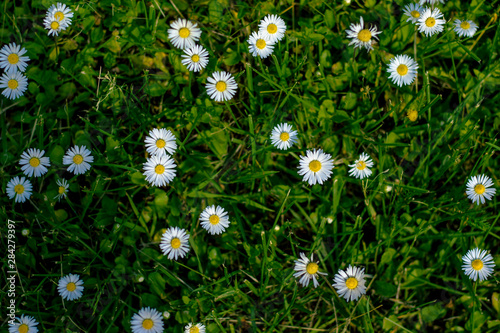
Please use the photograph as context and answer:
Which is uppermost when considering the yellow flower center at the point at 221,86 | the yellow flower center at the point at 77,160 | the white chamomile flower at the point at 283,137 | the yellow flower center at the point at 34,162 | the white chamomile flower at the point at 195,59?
the white chamomile flower at the point at 195,59

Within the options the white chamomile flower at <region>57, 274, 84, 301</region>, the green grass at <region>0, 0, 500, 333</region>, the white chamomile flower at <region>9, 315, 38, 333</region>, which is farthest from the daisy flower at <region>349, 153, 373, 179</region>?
the white chamomile flower at <region>9, 315, 38, 333</region>

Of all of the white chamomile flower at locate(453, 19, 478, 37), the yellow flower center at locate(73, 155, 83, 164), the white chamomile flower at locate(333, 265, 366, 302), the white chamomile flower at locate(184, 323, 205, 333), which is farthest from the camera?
the white chamomile flower at locate(453, 19, 478, 37)

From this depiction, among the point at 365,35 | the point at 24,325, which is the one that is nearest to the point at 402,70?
the point at 365,35

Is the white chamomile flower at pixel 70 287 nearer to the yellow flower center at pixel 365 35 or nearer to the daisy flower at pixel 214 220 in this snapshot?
the daisy flower at pixel 214 220

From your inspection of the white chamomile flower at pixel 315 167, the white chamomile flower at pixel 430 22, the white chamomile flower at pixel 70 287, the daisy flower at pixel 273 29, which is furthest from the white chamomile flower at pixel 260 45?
the white chamomile flower at pixel 70 287

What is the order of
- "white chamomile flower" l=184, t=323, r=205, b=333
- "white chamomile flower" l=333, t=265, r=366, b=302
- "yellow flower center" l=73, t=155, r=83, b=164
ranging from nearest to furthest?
1. "white chamomile flower" l=184, t=323, r=205, b=333
2. "white chamomile flower" l=333, t=265, r=366, b=302
3. "yellow flower center" l=73, t=155, r=83, b=164

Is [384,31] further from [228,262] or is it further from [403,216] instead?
[228,262]

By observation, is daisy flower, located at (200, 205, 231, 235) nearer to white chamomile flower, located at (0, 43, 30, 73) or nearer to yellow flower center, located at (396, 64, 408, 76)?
yellow flower center, located at (396, 64, 408, 76)

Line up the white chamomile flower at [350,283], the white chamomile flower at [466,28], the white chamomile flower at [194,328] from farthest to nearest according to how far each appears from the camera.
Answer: the white chamomile flower at [466,28], the white chamomile flower at [350,283], the white chamomile flower at [194,328]

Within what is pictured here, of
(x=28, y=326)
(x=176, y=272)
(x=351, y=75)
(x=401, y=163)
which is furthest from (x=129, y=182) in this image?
(x=401, y=163)
